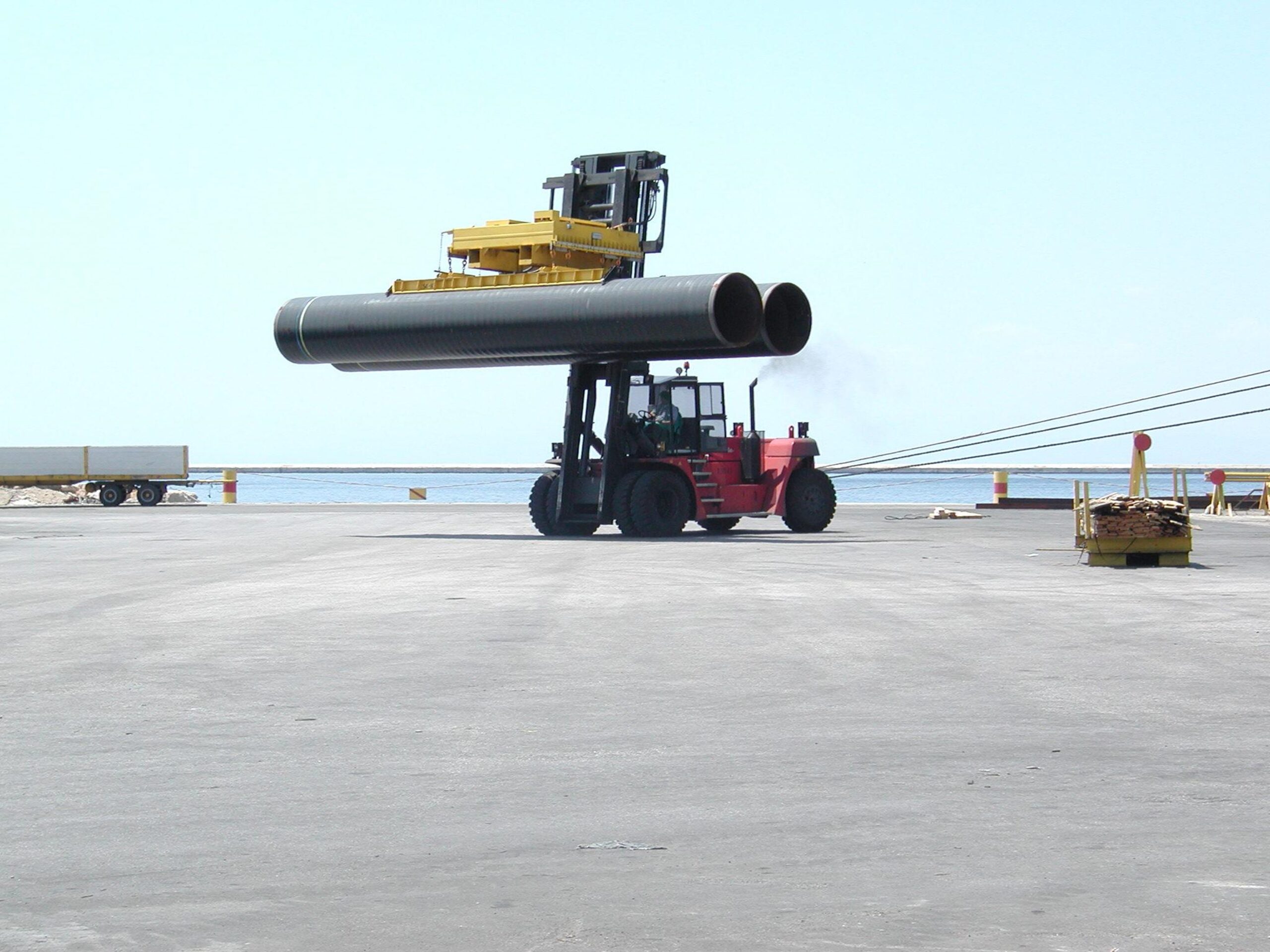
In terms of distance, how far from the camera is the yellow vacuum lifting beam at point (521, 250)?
1036 inches

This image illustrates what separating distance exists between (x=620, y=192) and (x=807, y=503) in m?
6.52

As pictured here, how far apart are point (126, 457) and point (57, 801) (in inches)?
1884

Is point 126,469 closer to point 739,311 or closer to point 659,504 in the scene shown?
point 659,504

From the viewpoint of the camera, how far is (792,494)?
92.6 ft

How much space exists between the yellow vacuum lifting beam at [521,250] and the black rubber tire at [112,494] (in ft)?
92.0

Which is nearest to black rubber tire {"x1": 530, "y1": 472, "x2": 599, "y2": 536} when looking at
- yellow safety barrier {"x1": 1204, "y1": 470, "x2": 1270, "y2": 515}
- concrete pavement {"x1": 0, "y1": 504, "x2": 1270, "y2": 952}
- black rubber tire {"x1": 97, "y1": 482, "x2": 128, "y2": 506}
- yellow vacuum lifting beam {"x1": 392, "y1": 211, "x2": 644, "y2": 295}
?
yellow vacuum lifting beam {"x1": 392, "y1": 211, "x2": 644, "y2": 295}

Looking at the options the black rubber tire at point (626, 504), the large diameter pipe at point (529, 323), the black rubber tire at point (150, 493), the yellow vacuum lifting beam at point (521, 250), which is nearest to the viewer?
the large diameter pipe at point (529, 323)

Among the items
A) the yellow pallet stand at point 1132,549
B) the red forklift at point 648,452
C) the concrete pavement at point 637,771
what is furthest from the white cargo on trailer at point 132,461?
the yellow pallet stand at point 1132,549

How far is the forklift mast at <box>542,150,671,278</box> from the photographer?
92.6 ft

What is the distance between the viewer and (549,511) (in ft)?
89.6

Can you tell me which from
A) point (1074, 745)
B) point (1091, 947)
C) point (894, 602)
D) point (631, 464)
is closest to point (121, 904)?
point (1091, 947)

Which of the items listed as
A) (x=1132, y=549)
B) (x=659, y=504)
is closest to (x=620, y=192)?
(x=659, y=504)

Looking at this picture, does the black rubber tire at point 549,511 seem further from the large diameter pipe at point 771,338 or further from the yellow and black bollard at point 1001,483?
the yellow and black bollard at point 1001,483

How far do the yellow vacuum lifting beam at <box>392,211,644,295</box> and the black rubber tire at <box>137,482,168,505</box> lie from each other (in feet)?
89.5
